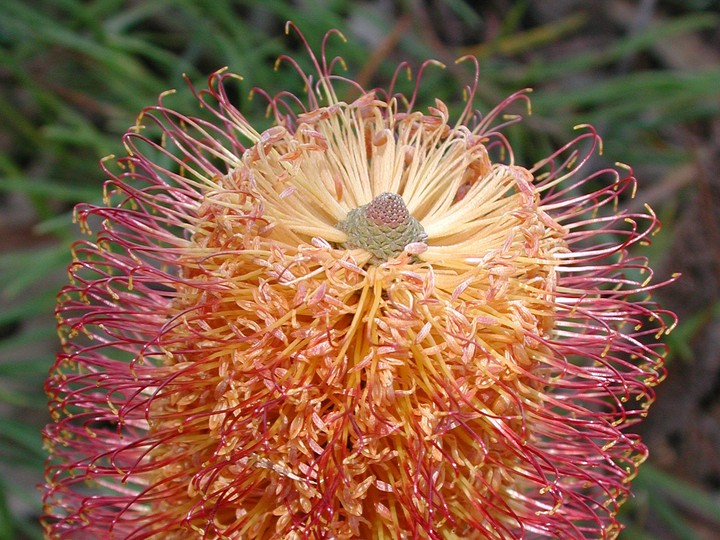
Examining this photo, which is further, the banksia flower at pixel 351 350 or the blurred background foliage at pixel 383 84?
the blurred background foliage at pixel 383 84

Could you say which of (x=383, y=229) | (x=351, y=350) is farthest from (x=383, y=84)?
(x=351, y=350)

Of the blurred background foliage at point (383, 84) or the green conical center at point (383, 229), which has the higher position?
the blurred background foliage at point (383, 84)

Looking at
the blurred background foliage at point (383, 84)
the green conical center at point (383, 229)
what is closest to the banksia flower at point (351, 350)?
the green conical center at point (383, 229)

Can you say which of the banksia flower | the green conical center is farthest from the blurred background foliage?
→ the green conical center

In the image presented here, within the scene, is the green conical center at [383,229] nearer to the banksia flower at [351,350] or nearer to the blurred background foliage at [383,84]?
the banksia flower at [351,350]

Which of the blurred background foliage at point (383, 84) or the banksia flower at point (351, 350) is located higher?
the blurred background foliage at point (383, 84)

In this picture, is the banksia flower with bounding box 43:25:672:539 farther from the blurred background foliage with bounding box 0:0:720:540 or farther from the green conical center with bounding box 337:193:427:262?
the blurred background foliage with bounding box 0:0:720:540
